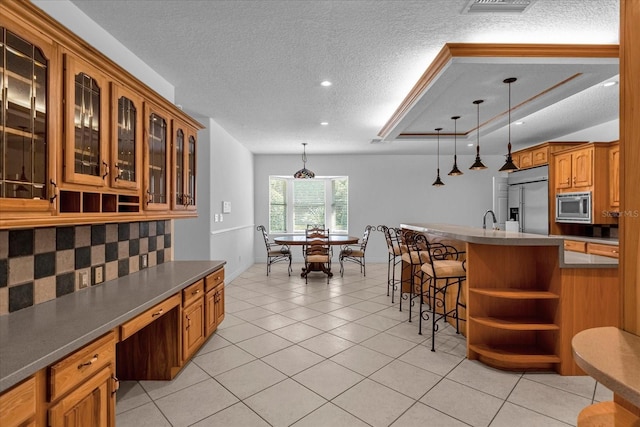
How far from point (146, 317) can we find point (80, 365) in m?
0.55

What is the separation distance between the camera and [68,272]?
1.99 m

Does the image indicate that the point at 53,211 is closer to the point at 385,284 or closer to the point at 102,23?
the point at 102,23

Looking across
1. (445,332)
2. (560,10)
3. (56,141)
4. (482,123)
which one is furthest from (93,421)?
(482,123)

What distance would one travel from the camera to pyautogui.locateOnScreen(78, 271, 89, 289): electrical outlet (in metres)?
2.09

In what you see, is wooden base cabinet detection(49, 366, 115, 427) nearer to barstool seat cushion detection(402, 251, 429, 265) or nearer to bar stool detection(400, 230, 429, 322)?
bar stool detection(400, 230, 429, 322)

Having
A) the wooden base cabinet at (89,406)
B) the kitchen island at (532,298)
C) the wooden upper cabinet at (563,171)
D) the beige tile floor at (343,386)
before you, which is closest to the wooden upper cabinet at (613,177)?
the wooden upper cabinet at (563,171)

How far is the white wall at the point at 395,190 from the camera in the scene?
7871mm

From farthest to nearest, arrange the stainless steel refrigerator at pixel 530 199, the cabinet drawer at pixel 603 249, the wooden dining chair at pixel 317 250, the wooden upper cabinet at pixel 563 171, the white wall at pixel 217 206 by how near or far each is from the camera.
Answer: the wooden dining chair at pixel 317 250 → the stainless steel refrigerator at pixel 530 199 → the wooden upper cabinet at pixel 563 171 → the white wall at pixel 217 206 → the cabinet drawer at pixel 603 249

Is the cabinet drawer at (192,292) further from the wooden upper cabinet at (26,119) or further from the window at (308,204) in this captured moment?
the window at (308,204)

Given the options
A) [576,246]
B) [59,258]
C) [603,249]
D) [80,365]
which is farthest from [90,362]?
[576,246]

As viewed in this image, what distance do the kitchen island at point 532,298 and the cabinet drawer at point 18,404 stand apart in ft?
9.39

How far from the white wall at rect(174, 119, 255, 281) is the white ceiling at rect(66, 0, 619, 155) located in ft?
2.19

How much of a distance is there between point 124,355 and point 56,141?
173cm

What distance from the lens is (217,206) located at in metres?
5.20
